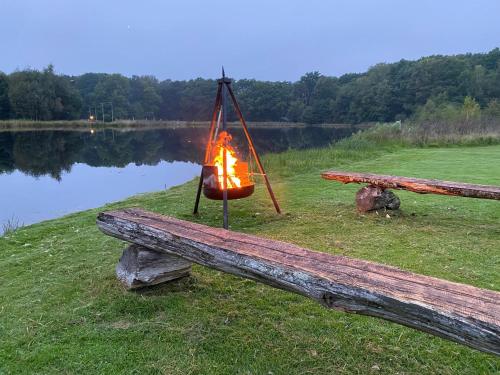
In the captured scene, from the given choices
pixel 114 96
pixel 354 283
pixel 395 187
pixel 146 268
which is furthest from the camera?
pixel 114 96

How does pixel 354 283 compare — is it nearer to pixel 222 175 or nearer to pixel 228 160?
pixel 222 175

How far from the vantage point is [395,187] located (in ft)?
19.9

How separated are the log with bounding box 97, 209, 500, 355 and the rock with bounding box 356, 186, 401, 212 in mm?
3803

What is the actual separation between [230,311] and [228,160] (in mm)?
3125

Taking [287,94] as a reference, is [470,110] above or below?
below

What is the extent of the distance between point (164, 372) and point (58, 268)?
2395 millimetres

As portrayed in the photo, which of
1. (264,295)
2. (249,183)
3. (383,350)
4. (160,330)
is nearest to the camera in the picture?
(383,350)

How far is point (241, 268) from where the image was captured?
2.68 m

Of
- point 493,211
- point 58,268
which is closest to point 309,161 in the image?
point 493,211

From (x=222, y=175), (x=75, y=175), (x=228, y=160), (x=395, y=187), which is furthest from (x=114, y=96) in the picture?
(x=395, y=187)

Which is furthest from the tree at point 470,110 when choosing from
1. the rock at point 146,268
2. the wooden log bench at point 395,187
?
the rock at point 146,268

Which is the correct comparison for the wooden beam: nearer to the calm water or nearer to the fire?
the fire

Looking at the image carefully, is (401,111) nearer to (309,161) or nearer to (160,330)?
(309,161)

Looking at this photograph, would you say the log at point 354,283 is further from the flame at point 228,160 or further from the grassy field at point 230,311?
the flame at point 228,160
